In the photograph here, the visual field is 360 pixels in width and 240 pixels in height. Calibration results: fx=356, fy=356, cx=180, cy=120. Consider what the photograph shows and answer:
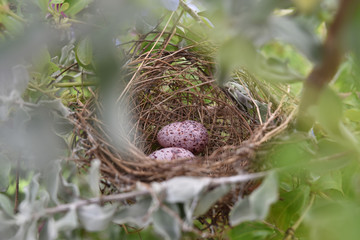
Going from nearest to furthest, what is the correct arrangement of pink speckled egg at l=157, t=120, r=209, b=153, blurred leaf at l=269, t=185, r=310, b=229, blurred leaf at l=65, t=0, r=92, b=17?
blurred leaf at l=269, t=185, r=310, b=229 → blurred leaf at l=65, t=0, r=92, b=17 → pink speckled egg at l=157, t=120, r=209, b=153

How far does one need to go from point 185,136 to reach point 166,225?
1.61 feet

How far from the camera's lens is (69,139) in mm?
639

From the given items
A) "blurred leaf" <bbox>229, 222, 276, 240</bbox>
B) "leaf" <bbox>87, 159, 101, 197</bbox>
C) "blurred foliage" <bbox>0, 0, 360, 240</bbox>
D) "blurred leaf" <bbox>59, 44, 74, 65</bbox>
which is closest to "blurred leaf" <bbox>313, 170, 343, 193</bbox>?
"blurred foliage" <bbox>0, 0, 360, 240</bbox>

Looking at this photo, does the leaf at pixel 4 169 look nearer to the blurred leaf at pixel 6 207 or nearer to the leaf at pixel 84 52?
the blurred leaf at pixel 6 207

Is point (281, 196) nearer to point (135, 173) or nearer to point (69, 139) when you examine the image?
point (135, 173)

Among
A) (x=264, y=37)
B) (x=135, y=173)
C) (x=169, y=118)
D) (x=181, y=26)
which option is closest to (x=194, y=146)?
(x=169, y=118)

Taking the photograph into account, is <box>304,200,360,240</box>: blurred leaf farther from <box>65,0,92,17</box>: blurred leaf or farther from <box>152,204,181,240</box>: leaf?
<box>65,0,92,17</box>: blurred leaf

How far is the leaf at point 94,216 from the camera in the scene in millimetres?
433

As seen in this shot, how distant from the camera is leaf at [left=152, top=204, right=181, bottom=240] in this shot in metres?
0.41

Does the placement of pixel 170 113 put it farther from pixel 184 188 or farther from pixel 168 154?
pixel 184 188

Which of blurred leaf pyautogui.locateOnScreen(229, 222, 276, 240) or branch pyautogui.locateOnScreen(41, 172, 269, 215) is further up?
branch pyautogui.locateOnScreen(41, 172, 269, 215)

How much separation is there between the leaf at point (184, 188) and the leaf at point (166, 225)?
0.02 meters

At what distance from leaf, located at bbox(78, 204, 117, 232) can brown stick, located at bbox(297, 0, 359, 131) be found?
28 cm

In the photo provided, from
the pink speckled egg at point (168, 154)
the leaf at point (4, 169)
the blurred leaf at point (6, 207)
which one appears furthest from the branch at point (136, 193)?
the pink speckled egg at point (168, 154)
